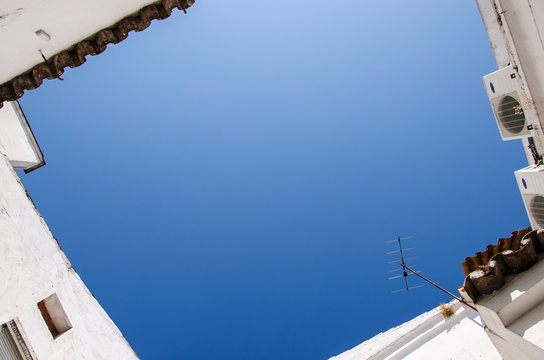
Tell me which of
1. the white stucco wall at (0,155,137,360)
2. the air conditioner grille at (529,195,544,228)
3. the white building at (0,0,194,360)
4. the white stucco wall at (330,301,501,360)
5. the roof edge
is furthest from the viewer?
the air conditioner grille at (529,195,544,228)

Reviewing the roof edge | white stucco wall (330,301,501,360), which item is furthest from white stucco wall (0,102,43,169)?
white stucco wall (330,301,501,360)

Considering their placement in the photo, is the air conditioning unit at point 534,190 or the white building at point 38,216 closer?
the white building at point 38,216

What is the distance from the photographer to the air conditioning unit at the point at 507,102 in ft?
29.4

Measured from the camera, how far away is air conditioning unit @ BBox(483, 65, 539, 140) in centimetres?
897

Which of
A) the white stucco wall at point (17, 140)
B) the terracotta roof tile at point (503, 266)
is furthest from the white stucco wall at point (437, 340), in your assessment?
the white stucco wall at point (17, 140)

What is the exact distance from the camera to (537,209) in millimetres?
9531

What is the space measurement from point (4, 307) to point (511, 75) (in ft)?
41.2

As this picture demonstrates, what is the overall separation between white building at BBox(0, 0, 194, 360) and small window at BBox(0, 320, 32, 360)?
0.01 meters

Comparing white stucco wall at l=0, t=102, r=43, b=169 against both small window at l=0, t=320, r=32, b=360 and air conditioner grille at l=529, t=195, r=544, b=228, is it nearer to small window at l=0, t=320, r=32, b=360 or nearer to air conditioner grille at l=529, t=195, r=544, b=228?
small window at l=0, t=320, r=32, b=360

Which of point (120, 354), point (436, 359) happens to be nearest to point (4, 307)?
point (120, 354)

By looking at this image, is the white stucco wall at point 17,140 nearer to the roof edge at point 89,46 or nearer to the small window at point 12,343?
the roof edge at point 89,46

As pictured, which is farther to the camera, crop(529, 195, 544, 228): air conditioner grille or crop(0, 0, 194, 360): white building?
crop(529, 195, 544, 228): air conditioner grille

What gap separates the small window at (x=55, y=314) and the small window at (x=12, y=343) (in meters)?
0.93

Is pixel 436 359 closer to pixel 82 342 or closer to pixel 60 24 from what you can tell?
pixel 82 342
